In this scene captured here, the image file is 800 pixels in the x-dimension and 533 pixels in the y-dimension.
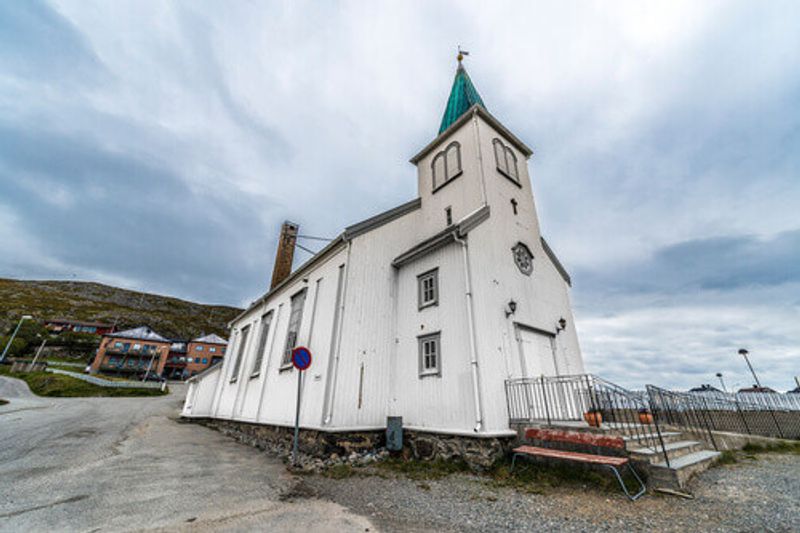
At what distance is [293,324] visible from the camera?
12156 millimetres

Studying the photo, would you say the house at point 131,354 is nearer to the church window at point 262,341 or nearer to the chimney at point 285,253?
the chimney at point 285,253

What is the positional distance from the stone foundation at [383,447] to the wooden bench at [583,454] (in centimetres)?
64

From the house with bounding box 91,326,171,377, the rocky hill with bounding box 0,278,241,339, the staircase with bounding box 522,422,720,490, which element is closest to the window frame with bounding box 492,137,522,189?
the staircase with bounding box 522,422,720,490

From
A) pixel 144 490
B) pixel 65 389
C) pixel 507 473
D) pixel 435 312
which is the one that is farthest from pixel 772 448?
pixel 65 389

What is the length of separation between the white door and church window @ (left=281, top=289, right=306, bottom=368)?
793cm

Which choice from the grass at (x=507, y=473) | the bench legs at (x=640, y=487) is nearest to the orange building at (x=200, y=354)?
the grass at (x=507, y=473)

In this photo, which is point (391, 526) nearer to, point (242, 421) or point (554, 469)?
point (554, 469)

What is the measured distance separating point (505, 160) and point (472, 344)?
8945 mm

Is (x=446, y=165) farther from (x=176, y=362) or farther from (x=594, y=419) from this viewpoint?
(x=176, y=362)

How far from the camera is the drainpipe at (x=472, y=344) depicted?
7.18m

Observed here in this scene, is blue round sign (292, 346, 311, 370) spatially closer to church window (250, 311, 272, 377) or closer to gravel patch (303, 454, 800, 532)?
gravel patch (303, 454, 800, 532)

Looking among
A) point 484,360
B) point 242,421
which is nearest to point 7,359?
point 242,421

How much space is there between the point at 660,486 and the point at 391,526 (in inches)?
174

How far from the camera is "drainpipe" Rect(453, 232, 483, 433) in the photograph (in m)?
7.18
